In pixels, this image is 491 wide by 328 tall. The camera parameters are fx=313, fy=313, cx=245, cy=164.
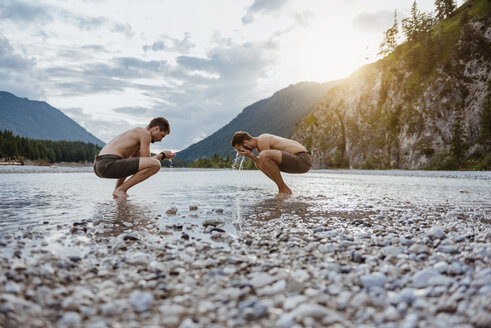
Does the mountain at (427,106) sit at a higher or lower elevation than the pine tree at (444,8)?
lower

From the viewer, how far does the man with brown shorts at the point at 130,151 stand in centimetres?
842

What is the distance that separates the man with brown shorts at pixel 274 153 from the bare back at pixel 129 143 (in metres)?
2.44

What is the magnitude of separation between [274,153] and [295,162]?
2.56ft

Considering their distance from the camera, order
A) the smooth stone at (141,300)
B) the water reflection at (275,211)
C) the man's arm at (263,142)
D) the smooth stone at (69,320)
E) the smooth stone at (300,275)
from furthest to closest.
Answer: the man's arm at (263,142), the water reflection at (275,211), the smooth stone at (300,275), the smooth stone at (141,300), the smooth stone at (69,320)

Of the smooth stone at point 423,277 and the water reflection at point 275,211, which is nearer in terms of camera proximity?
the smooth stone at point 423,277

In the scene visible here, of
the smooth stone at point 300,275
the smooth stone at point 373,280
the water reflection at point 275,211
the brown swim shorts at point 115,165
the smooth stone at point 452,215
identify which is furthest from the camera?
the brown swim shorts at point 115,165

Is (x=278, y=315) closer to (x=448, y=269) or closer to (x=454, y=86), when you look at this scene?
(x=448, y=269)

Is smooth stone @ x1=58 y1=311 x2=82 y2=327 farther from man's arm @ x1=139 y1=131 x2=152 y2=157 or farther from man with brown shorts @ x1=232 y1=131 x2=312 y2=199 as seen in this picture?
man with brown shorts @ x1=232 y1=131 x2=312 y2=199

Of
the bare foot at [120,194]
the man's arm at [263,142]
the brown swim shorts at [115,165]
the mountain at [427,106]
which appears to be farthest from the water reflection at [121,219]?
the mountain at [427,106]

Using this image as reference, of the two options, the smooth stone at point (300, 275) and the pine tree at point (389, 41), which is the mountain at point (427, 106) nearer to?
the pine tree at point (389, 41)

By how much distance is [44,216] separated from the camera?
5.86 m

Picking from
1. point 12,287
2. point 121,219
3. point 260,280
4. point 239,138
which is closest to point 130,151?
point 239,138

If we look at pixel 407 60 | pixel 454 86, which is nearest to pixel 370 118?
pixel 407 60

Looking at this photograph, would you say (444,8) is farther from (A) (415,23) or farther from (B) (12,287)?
(B) (12,287)
